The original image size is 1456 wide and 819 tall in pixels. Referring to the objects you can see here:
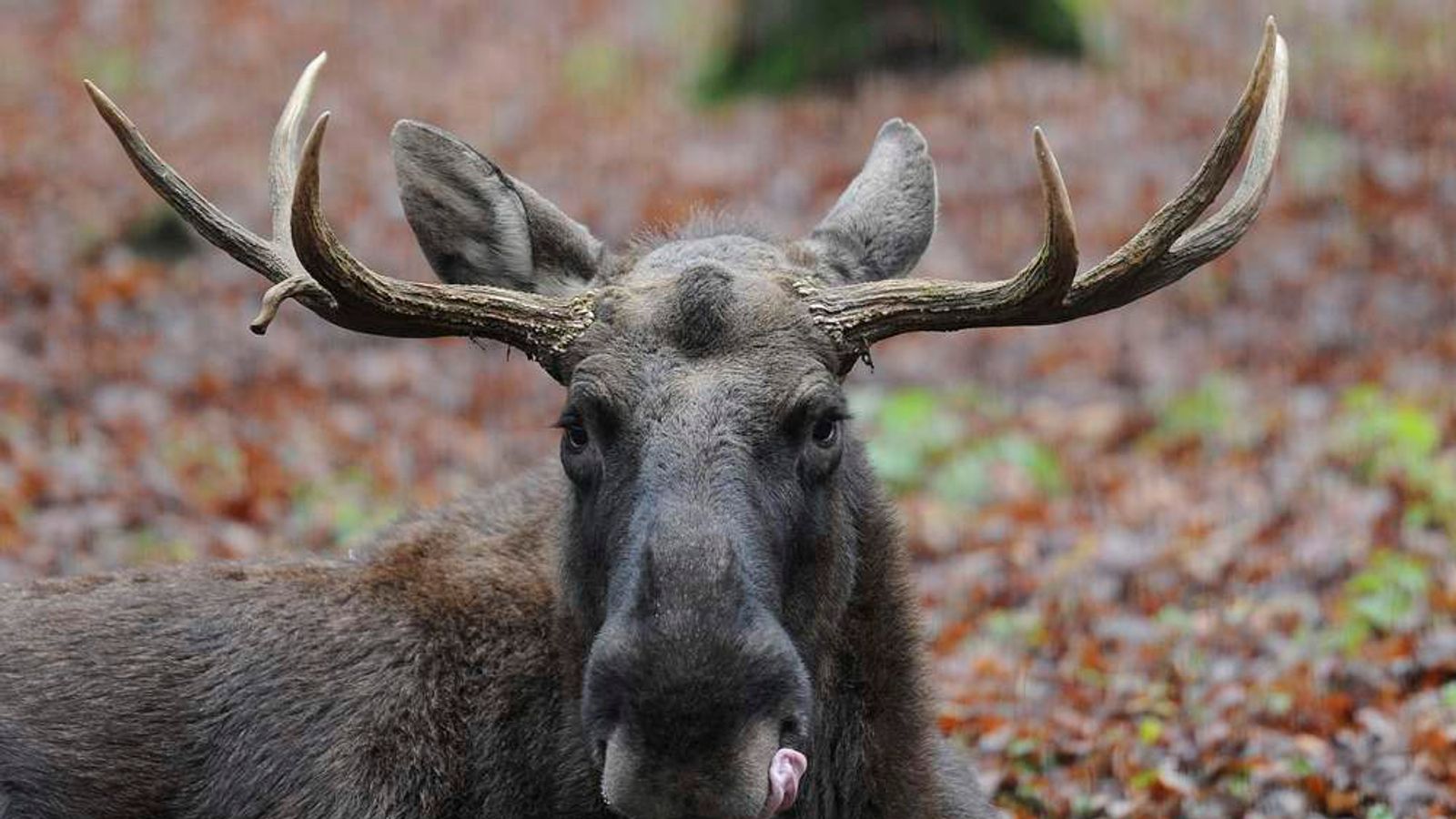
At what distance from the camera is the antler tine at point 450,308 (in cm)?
624

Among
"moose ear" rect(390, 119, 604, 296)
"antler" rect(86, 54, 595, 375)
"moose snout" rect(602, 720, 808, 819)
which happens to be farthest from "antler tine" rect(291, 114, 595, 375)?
"moose snout" rect(602, 720, 808, 819)

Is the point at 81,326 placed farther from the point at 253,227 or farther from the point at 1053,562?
the point at 1053,562

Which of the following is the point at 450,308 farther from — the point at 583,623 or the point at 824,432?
the point at 824,432

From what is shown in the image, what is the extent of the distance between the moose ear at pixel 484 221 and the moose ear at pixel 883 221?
0.89m

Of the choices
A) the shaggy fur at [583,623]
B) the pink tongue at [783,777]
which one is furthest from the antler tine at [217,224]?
the pink tongue at [783,777]

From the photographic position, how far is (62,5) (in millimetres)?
29125

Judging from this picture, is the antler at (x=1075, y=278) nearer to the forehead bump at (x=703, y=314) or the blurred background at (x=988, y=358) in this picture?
the forehead bump at (x=703, y=314)

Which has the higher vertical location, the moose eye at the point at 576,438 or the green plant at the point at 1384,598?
the green plant at the point at 1384,598

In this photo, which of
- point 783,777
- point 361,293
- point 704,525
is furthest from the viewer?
point 361,293

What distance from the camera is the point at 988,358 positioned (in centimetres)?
1540

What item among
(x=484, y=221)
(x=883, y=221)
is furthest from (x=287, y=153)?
(x=883, y=221)

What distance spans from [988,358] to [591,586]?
944 centimetres

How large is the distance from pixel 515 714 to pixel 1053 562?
5032 mm

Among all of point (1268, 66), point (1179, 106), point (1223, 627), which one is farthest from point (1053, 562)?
point (1179, 106)
